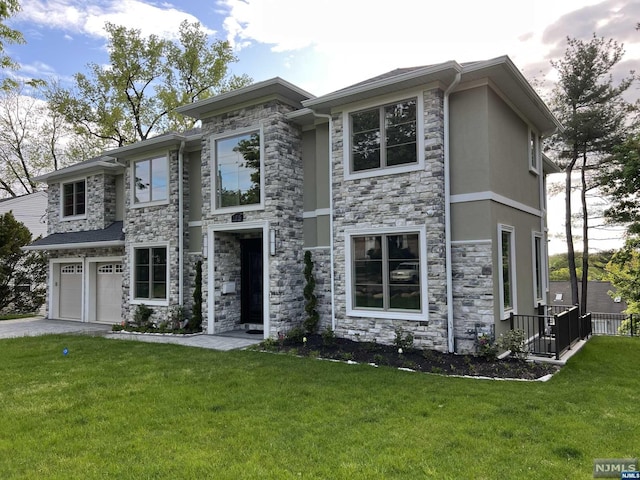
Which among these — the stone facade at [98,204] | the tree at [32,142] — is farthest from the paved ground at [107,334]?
the tree at [32,142]

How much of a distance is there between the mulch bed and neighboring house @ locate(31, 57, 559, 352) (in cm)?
36

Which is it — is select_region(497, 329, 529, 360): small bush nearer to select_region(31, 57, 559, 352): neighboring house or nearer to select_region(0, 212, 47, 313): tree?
select_region(31, 57, 559, 352): neighboring house

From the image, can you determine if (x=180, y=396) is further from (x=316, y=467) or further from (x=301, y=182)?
(x=301, y=182)

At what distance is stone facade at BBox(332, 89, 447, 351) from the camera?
8328 mm

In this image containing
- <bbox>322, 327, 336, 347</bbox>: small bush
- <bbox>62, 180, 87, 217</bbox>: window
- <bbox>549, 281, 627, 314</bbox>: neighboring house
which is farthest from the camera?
<bbox>549, 281, 627, 314</bbox>: neighboring house

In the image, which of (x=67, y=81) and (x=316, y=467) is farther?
(x=67, y=81)

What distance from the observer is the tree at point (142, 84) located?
80.4 ft

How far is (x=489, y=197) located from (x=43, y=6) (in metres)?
10.6

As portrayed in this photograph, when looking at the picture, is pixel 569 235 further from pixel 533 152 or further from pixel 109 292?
pixel 109 292

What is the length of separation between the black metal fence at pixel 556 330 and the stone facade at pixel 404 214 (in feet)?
6.07

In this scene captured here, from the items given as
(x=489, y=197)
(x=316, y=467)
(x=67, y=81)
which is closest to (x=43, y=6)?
(x=489, y=197)

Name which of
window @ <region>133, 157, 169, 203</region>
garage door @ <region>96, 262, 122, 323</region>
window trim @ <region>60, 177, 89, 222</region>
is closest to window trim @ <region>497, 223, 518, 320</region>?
window @ <region>133, 157, 169, 203</region>

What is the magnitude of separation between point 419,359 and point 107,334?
8.58 m

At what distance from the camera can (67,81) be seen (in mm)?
24766
